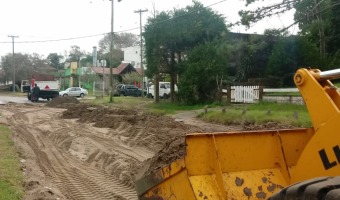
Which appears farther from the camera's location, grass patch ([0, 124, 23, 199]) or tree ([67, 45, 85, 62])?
tree ([67, 45, 85, 62])

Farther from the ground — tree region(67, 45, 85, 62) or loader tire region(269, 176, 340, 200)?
tree region(67, 45, 85, 62)

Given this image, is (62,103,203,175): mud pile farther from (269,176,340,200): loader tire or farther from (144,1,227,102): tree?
(144,1,227,102): tree

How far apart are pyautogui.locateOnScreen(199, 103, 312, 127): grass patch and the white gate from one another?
3422 mm

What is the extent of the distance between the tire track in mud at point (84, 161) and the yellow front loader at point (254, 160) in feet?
12.3

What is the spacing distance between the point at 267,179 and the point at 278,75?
31.3m

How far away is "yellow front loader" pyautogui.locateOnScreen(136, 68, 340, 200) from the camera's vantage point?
4004 millimetres

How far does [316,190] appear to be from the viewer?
116 inches

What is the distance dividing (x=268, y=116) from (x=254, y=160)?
14.4 meters

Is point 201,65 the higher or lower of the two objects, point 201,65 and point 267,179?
the higher

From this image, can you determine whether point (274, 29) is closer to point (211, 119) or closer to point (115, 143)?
point (211, 119)

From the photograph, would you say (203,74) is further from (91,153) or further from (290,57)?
(91,153)

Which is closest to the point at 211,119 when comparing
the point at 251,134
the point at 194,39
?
the point at 194,39

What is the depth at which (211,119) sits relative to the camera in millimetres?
21438

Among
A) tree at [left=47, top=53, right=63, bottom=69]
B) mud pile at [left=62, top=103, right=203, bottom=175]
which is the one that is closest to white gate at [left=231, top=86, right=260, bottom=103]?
mud pile at [left=62, top=103, right=203, bottom=175]
